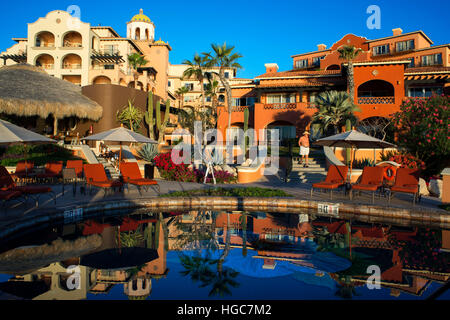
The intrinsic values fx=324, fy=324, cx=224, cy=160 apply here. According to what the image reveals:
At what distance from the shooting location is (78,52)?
1425 inches

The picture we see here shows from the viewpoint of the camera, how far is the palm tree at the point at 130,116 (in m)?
27.2

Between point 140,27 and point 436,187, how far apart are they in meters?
51.8

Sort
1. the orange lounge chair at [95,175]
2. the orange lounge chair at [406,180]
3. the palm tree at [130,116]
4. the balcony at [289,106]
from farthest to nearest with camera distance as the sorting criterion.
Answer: the balcony at [289,106]
the palm tree at [130,116]
the orange lounge chair at [95,175]
the orange lounge chair at [406,180]

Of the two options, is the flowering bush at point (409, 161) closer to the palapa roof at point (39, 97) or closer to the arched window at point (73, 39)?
the palapa roof at point (39, 97)

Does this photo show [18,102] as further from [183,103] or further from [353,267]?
[183,103]

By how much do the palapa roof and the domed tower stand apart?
98.2 ft

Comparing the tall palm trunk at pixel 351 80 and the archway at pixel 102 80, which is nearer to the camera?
the tall palm trunk at pixel 351 80

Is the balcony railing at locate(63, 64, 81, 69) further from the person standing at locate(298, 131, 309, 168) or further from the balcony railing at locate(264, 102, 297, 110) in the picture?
the person standing at locate(298, 131, 309, 168)

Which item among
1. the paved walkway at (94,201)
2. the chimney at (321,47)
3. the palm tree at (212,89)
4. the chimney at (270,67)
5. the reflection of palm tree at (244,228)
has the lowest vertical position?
the reflection of palm tree at (244,228)

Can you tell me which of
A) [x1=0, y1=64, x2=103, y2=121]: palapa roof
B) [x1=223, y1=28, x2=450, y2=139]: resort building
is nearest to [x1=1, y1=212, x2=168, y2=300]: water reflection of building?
[x1=0, y1=64, x2=103, y2=121]: palapa roof

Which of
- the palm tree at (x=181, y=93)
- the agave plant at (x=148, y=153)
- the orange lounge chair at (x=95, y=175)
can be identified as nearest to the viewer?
the orange lounge chair at (x=95, y=175)

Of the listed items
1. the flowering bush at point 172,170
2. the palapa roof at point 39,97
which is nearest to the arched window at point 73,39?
the palapa roof at point 39,97
